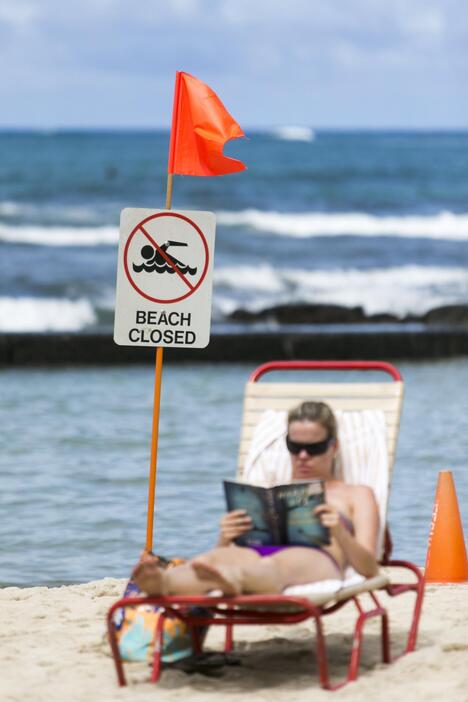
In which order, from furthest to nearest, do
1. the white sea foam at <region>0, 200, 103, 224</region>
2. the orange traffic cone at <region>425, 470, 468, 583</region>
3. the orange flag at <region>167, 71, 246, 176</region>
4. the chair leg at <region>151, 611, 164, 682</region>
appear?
the white sea foam at <region>0, 200, 103, 224</region> < the orange traffic cone at <region>425, 470, 468, 583</region> < the orange flag at <region>167, 71, 246, 176</region> < the chair leg at <region>151, 611, 164, 682</region>

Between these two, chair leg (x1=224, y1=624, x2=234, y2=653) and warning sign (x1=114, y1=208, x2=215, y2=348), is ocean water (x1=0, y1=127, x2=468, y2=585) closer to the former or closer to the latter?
warning sign (x1=114, y1=208, x2=215, y2=348)

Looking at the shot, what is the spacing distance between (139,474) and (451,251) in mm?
22836

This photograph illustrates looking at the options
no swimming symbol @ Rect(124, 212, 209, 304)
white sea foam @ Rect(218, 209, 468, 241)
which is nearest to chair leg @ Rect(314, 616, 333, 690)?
no swimming symbol @ Rect(124, 212, 209, 304)

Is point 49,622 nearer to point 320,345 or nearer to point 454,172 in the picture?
point 320,345

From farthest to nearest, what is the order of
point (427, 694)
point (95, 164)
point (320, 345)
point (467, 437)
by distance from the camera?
point (95, 164), point (320, 345), point (467, 437), point (427, 694)

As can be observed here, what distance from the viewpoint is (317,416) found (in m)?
5.30

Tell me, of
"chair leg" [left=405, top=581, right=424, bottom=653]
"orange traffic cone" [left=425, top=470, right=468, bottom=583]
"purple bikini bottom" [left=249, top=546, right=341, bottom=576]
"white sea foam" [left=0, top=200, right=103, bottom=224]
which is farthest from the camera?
"white sea foam" [left=0, top=200, right=103, bottom=224]

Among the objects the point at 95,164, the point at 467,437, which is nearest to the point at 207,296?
the point at 467,437

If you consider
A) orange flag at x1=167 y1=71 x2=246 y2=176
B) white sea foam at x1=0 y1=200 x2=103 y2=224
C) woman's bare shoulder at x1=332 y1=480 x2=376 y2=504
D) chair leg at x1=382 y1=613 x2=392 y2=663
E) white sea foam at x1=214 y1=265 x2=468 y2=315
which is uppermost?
white sea foam at x1=0 y1=200 x2=103 y2=224

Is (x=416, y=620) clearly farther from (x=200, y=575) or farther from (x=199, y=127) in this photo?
(x=199, y=127)

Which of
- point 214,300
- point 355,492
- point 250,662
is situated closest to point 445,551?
point 250,662

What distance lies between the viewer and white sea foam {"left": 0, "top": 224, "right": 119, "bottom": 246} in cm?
3312

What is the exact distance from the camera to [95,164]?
191 ft

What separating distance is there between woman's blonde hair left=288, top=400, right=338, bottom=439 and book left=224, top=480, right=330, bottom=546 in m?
0.33
